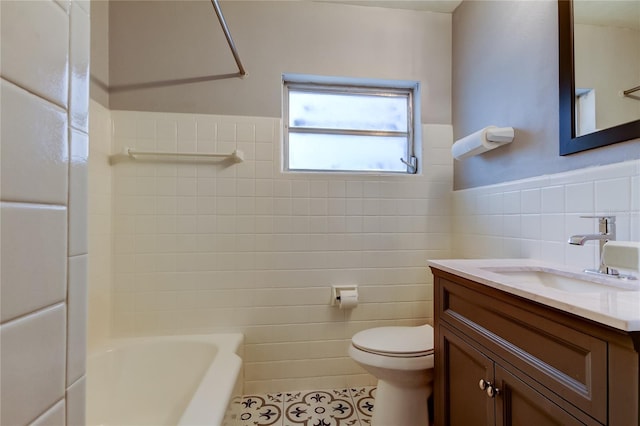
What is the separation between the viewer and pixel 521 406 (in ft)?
2.42

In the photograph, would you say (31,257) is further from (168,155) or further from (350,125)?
(350,125)

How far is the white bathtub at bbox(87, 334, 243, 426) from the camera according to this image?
1.35 meters

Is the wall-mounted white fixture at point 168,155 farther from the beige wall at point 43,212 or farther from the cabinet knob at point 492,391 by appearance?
the cabinet knob at point 492,391

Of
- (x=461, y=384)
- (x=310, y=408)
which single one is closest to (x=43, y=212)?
(x=461, y=384)

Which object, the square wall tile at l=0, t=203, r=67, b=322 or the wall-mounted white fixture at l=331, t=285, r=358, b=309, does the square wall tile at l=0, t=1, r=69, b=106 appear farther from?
the wall-mounted white fixture at l=331, t=285, r=358, b=309

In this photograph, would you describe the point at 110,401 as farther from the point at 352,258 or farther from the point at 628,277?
the point at 628,277

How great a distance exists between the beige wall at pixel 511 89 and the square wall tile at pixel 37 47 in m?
1.40

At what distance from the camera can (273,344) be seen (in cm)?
170

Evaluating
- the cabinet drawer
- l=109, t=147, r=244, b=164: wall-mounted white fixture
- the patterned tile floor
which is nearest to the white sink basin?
the cabinet drawer

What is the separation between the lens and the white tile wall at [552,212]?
911 millimetres

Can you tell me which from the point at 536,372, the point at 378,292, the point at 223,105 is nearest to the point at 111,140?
the point at 223,105

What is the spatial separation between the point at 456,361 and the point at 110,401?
5.35ft

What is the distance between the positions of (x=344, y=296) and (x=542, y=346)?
109 centimetres

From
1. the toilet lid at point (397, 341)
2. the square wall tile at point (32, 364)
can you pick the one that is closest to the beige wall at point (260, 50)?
the toilet lid at point (397, 341)
